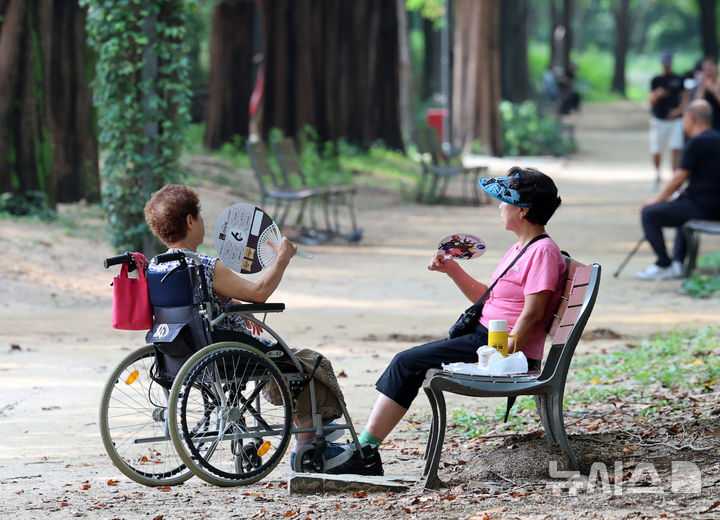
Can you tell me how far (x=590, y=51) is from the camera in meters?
92.5

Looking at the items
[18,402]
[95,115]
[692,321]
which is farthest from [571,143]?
[18,402]

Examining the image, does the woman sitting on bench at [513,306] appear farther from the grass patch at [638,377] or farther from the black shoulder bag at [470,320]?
the grass patch at [638,377]

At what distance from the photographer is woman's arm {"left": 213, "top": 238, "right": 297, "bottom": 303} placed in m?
5.32

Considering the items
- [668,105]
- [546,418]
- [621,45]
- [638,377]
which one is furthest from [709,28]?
[546,418]

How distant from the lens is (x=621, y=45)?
62156 millimetres

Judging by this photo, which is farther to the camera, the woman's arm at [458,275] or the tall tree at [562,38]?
the tall tree at [562,38]

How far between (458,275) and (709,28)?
1526 inches

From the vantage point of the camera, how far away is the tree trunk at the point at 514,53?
44.8 m

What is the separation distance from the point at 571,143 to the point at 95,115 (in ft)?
A: 66.1

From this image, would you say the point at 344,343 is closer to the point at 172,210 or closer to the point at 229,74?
the point at 172,210

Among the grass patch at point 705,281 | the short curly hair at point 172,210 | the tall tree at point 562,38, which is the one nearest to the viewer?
the short curly hair at point 172,210

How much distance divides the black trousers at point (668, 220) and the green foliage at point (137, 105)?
4881 millimetres

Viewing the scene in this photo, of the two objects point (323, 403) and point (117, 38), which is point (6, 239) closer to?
point (117, 38)

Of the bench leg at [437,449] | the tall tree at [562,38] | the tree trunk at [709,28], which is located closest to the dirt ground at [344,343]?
the bench leg at [437,449]
